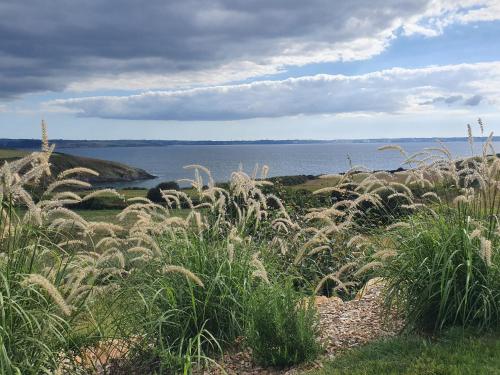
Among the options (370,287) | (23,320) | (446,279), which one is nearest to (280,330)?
(446,279)

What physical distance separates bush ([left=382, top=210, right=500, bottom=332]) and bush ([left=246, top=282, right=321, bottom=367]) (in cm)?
125

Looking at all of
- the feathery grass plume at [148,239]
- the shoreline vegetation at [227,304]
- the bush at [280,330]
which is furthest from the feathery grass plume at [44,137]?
the bush at [280,330]

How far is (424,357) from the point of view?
554 centimetres

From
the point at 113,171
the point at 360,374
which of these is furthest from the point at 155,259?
the point at 113,171

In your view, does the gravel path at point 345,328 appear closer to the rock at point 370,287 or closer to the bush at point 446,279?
the rock at point 370,287

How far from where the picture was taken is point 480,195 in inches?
278

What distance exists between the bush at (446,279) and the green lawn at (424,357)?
260 millimetres

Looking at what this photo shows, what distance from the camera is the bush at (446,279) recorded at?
5.95 metres

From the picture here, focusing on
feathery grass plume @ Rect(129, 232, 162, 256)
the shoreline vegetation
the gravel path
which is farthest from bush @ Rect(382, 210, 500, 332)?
feathery grass plume @ Rect(129, 232, 162, 256)

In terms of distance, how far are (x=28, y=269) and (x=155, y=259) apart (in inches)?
57.9

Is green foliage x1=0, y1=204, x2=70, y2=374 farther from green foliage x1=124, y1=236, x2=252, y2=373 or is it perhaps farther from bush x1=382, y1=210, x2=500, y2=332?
bush x1=382, y1=210, x2=500, y2=332

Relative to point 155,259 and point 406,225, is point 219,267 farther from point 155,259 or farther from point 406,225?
point 406,225

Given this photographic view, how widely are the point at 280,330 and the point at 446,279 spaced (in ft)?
6.28

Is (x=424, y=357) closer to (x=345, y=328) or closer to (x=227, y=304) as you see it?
(x=345, y=328)
